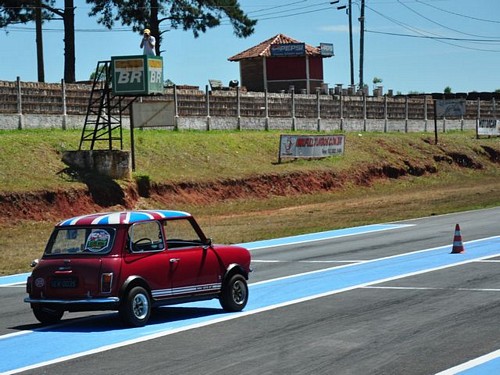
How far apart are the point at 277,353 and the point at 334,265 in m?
10.7

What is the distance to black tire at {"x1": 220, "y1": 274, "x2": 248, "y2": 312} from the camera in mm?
15812

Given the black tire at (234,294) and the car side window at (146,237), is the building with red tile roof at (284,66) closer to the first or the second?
the black tire at (234,294)

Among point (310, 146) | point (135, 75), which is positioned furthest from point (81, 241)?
point (310, 146)

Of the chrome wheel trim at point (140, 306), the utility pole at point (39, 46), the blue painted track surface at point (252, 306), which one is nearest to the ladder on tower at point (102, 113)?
the utility pole at point (39, 46)

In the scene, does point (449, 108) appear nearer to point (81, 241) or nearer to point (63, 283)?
point (81, 241)

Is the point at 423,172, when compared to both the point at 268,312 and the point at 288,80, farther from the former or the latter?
the point at 268,312

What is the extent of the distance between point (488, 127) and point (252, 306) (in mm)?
59990

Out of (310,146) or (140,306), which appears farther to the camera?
(310,146)

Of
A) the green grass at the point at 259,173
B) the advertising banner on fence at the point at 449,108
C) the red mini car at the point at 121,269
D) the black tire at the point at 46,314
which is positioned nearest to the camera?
the red mini car at the point at 121,269

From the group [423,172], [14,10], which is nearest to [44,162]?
[14,10]

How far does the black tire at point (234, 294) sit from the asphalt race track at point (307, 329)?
181mm

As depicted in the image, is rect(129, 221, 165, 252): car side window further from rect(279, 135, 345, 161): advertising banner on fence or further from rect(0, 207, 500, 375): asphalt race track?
rect(279, 135, 345, 161): advertising banner on fence

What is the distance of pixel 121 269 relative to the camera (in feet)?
45.8

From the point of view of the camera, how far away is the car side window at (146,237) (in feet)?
47.6
